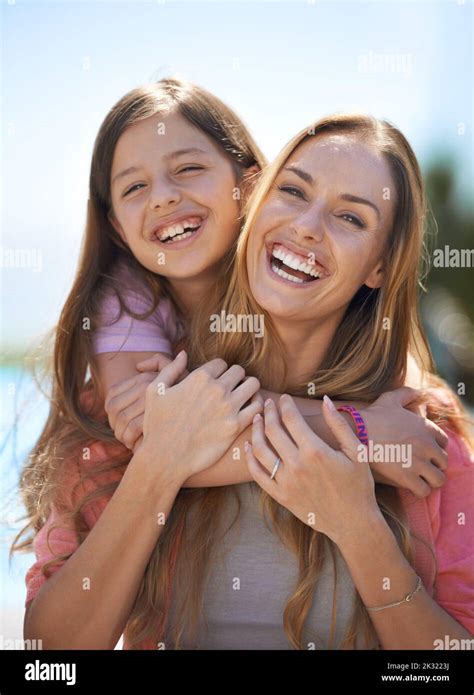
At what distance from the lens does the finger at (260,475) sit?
2420 millimetres

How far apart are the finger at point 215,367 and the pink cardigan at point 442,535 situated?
0.46 meters

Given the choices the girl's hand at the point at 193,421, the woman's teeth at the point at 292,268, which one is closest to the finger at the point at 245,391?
the girl's hand at the point at 193,421

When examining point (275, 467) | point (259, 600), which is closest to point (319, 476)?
point (275, 467)

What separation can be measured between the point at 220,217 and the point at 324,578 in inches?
49.8

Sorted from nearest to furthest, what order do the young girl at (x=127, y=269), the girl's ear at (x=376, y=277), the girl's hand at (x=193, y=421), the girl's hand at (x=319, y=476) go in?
the girl's hand at (x=319, y=476) < the girl's hand at (x=193, y=421) < the young girl at (x=127, y=269) < the girl's ear at (x=376, y=277)

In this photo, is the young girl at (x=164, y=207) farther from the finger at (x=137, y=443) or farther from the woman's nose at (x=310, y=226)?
the woman's nose at (x=310, y=226)

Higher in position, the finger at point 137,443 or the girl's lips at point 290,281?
the girl's lips at point 290,281

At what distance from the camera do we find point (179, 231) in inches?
118

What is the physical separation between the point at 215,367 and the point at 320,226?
1.77 ft

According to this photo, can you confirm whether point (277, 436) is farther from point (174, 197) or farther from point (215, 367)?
point (174, 197)

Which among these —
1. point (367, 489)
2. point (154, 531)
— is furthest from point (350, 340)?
Answer: point (154, 531)

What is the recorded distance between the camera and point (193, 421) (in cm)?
250

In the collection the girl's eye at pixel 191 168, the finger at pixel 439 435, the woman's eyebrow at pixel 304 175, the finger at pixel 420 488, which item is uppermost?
the girl's eye at pixel 191 168
